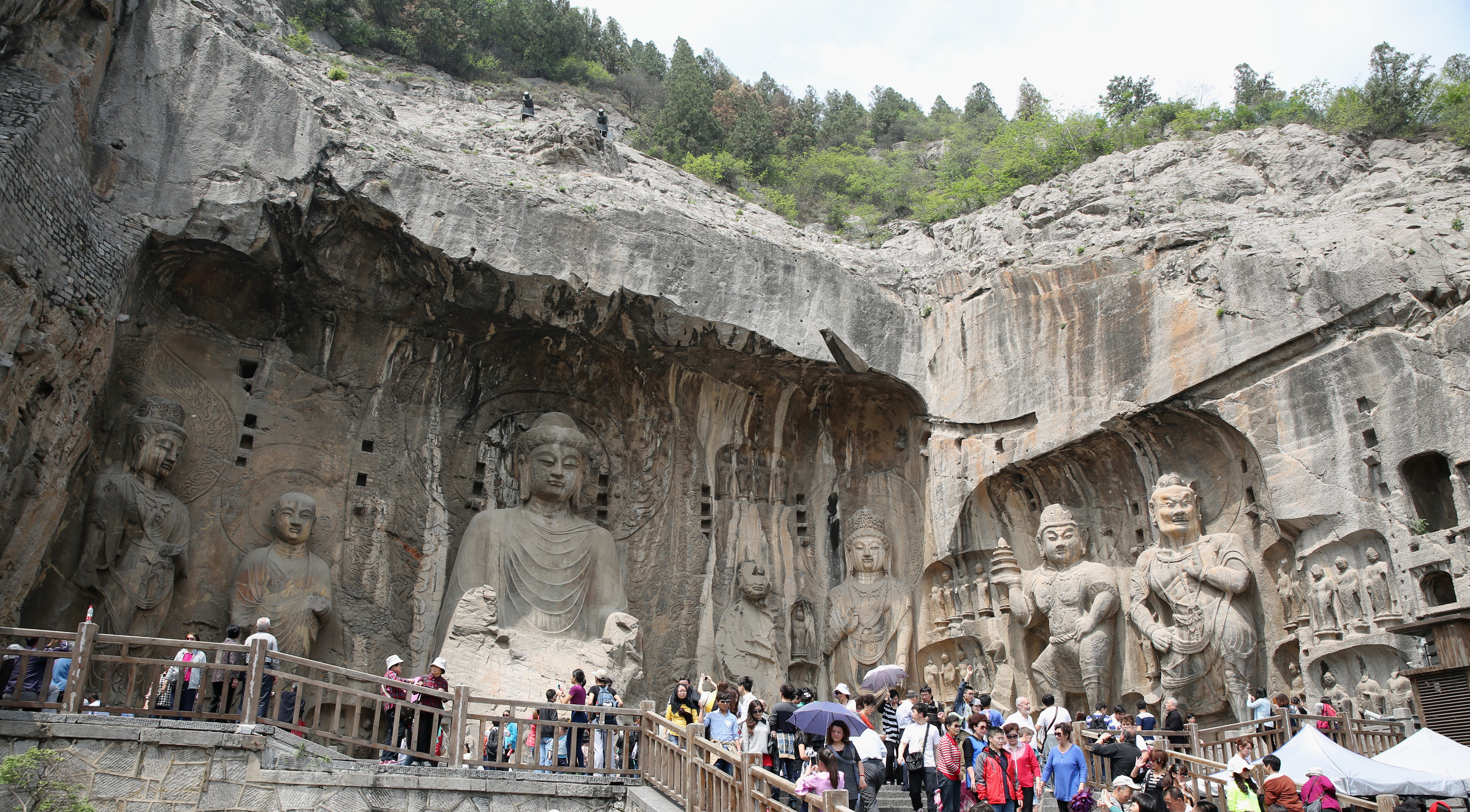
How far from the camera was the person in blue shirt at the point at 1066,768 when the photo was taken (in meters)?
8.72

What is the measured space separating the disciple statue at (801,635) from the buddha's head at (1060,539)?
3316 mm

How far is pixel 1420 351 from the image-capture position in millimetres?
11914

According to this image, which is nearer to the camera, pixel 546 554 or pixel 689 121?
pixel 546 554

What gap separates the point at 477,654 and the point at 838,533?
224 inches

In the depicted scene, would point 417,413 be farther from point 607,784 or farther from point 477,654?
point 607,784

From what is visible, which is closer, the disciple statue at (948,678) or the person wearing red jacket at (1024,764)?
the person wearing red jacket at (1024,764)

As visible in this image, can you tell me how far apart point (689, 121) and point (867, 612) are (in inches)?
590

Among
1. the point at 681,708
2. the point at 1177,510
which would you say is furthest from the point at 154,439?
the point at 1177,510

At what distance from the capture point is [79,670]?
8133 mm

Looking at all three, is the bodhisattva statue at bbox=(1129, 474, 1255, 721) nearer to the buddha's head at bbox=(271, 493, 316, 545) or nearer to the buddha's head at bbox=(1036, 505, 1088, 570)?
the buddha's head at bbox=(1036, 505, 1088, 570)

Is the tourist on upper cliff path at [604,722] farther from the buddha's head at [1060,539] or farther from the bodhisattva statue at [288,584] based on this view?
the buddha's head at [1060,539]

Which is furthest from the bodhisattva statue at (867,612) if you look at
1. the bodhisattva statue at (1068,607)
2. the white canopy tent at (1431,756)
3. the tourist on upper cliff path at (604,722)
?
the white canopy tent at (1431,756)

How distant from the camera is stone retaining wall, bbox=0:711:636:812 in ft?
25.9

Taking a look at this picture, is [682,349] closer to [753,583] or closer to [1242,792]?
[753,583]
